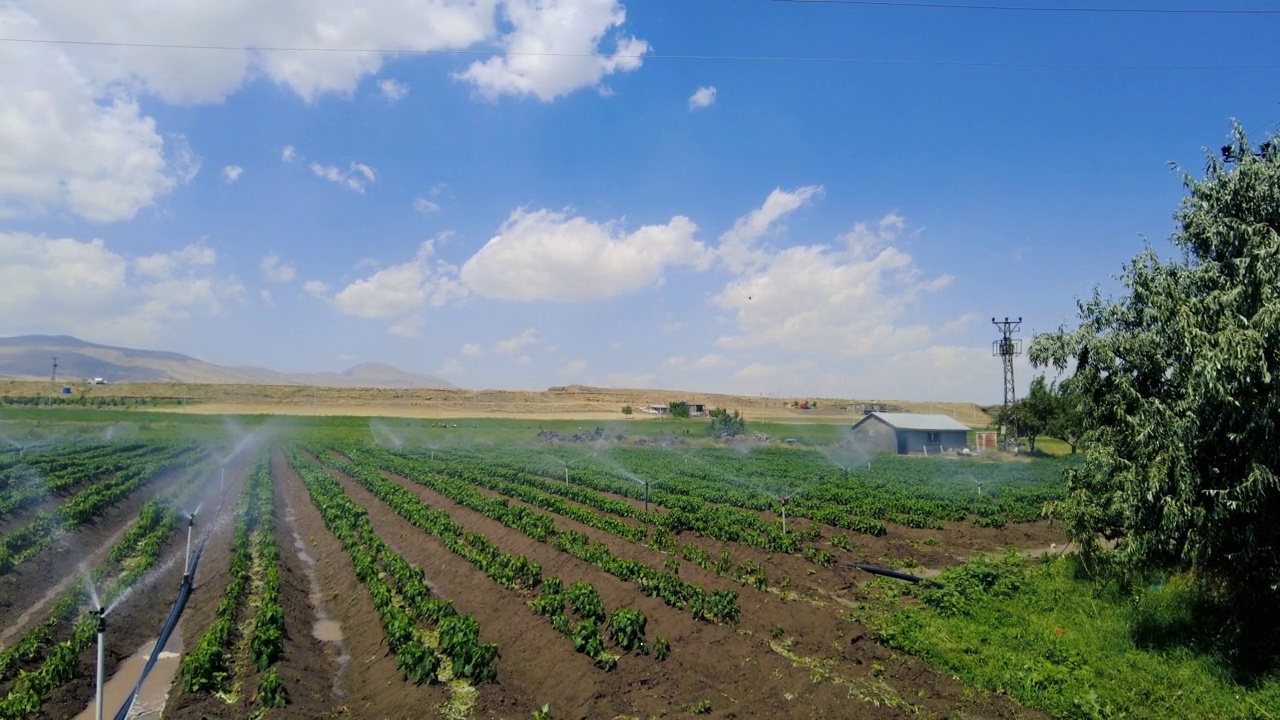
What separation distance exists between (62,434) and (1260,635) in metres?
84.5

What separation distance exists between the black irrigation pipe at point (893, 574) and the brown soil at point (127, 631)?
51.0 ft

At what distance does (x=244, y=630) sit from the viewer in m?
13.6

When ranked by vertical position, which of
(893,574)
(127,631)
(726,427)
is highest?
(726,427)

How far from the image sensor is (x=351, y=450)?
54.2 meters

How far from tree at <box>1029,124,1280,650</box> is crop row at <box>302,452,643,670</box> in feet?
29.2

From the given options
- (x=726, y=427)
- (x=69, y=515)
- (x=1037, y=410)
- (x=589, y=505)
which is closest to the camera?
(x=69, y=515)

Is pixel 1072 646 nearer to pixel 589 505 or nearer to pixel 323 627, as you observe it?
pixel 323 627

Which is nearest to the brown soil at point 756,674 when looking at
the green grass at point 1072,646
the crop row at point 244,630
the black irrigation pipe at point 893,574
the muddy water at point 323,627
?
the green grass at point 1072,646

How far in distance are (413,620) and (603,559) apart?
5071 millimetres

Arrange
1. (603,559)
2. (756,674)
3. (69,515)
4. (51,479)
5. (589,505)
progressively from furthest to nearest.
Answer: (51,479) → (589,505) → (69,515) → (603,559) → (756,674)

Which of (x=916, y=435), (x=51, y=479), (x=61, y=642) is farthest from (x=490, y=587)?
(x=916, y=435)

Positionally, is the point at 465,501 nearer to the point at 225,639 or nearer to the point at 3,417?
the point at 225,639

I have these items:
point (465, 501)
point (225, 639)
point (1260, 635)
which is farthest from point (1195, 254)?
point (465, 501)

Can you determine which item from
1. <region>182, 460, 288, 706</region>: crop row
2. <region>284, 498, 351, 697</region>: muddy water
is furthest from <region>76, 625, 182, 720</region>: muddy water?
<region>284, 498, 351, 697</region>: muddy water
